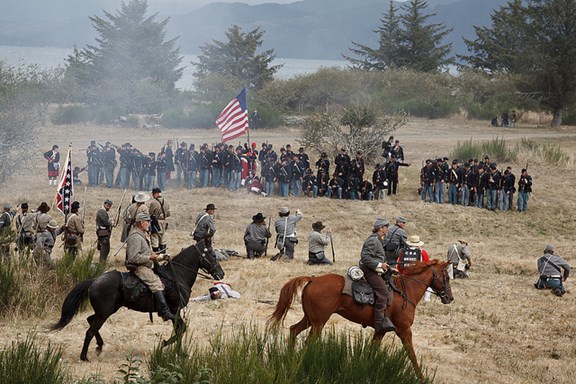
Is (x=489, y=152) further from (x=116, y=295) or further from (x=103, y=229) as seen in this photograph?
(x=116, y=295)

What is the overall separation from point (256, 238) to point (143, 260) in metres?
9.11

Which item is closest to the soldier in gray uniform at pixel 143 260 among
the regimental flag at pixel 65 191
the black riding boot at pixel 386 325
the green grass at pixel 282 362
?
the green grass at pixel 282 362

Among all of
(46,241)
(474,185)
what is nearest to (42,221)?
(46,241)

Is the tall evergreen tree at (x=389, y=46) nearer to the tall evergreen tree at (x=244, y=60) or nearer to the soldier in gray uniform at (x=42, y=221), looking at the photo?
the tall evergreen tree at (x=244, y=60)

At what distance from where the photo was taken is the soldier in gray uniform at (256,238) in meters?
20.7

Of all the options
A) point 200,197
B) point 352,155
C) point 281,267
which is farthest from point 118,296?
point 352,155

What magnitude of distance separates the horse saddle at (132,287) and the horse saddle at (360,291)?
297cm

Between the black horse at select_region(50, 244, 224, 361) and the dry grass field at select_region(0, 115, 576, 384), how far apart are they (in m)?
0.51

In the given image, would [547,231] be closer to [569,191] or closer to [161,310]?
[569,191]

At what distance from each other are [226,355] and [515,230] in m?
20.1

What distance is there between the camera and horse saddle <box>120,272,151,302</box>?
11.7 meters

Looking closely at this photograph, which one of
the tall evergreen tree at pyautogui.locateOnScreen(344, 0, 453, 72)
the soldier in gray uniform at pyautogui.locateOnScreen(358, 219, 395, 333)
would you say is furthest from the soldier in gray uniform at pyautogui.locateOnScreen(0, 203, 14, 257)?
the tall evergreen tree at pyautogui.locateOnScreen(344, 0, 453, 72)

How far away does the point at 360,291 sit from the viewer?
1216 centimetres

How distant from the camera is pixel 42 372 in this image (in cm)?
912
